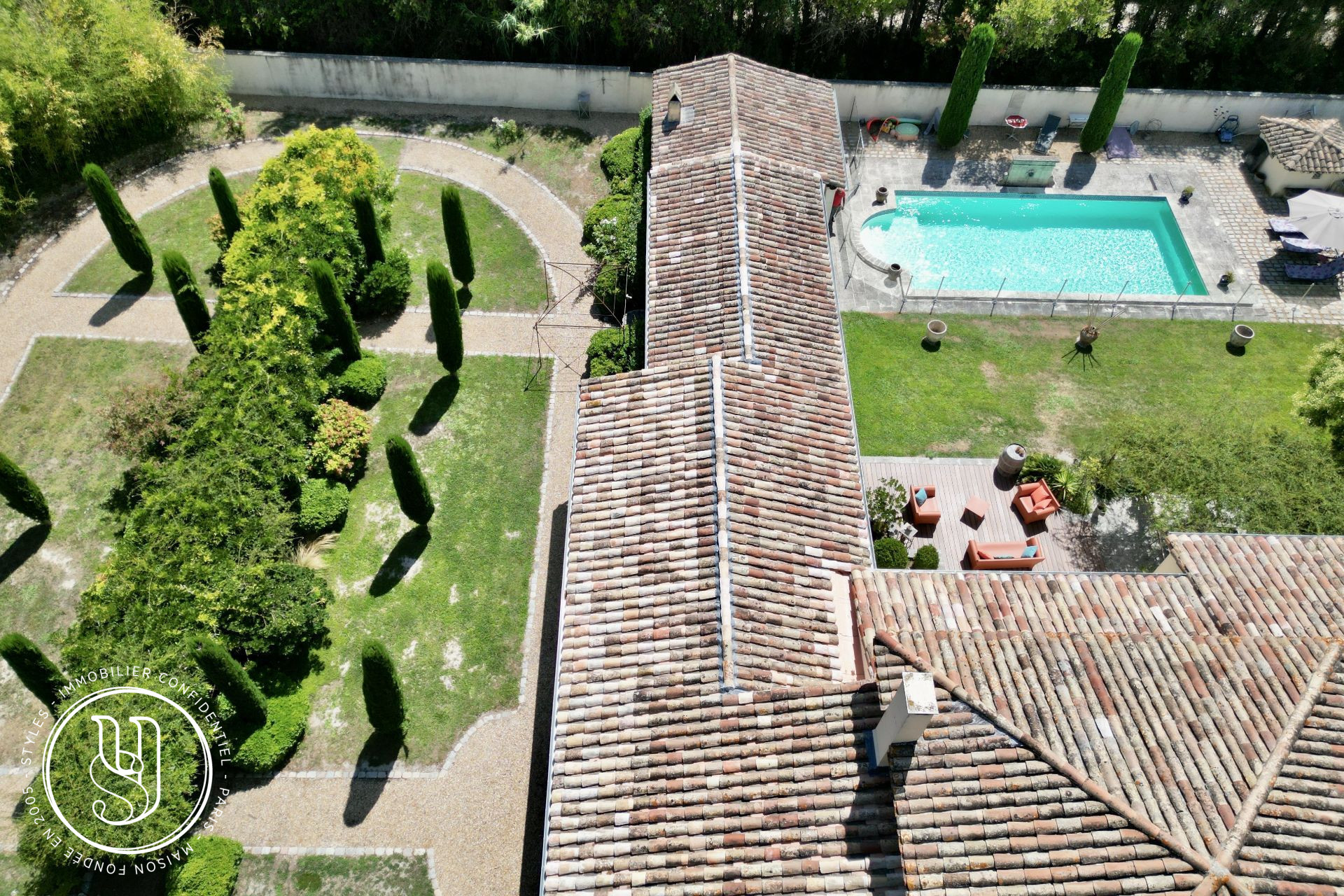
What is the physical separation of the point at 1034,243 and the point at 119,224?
120ft

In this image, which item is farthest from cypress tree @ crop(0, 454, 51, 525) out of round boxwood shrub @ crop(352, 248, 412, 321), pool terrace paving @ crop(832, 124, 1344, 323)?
pool terrace paving @ crop(832, 124, 1344, 323)

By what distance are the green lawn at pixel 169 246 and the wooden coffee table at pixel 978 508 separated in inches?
1137

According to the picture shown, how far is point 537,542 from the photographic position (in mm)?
25906

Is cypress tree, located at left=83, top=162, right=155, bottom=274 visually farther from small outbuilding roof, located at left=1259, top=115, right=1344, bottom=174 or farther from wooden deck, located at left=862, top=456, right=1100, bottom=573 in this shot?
small outbuilding roof, located at left=1259, top=115, right=1344, bottom=174

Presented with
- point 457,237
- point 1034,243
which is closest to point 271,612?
point 457,237

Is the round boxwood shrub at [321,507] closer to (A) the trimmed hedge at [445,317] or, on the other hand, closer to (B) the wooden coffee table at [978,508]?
(A) the trimmed hedge at [445,317]

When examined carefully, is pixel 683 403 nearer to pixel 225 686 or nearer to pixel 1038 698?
pixel 1038 698

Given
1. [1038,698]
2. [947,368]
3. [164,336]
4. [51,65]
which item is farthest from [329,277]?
[1038,698]

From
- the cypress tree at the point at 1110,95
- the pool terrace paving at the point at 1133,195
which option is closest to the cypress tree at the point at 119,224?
the pool terrace paving at the point at 1133,195

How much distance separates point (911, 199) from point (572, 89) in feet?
55.5

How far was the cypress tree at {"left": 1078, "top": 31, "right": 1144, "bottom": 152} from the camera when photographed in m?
35.5

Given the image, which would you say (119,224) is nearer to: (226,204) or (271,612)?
(226,204)

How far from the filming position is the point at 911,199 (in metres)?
37.0

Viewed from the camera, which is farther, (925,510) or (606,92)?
(606,92)
